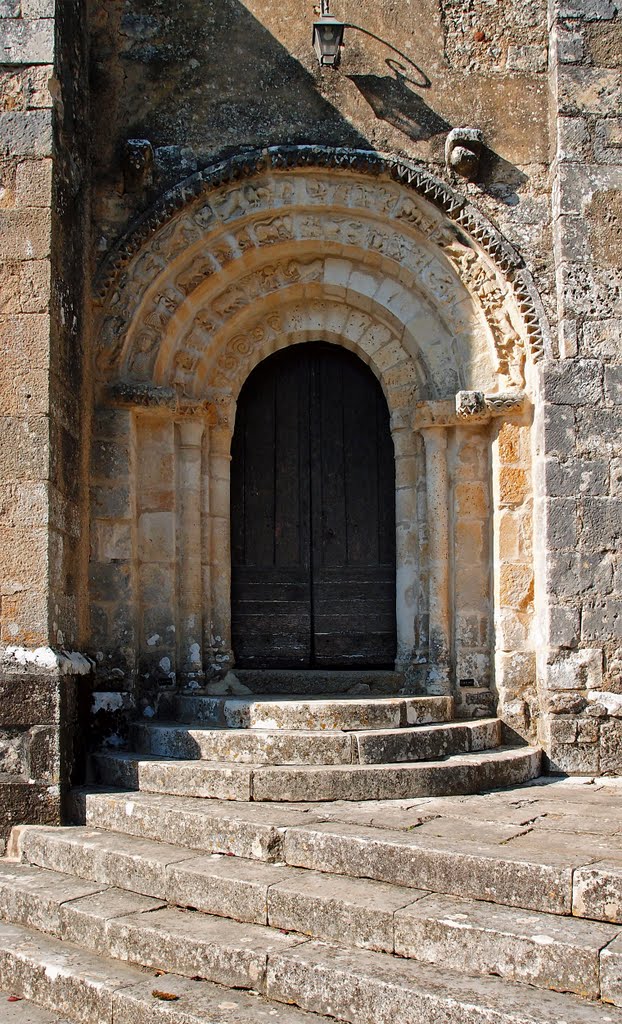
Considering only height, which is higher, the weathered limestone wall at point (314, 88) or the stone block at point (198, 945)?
the weathered limestone wall at point (314, 88)

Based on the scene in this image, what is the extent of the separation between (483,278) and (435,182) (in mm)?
657

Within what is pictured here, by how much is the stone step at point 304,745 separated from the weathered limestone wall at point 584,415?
764mm

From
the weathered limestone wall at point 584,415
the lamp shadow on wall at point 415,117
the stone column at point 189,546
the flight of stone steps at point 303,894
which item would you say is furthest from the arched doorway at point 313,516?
the lamp shadow on wall at point 415,117

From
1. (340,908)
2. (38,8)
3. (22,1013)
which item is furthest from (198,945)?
(38,8)

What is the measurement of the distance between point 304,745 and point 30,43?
4094mm

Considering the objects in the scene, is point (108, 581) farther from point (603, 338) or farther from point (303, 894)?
point (603, 338)

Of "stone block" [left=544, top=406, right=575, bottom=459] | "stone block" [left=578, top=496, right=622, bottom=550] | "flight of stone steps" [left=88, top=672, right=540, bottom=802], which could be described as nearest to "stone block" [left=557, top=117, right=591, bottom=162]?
"stone block" [left=544, top=406, right=575, bottom=459]

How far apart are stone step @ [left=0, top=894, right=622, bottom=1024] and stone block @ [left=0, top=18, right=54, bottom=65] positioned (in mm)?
4379

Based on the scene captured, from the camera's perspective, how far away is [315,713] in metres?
5.56

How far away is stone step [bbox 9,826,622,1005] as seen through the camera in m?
3.29

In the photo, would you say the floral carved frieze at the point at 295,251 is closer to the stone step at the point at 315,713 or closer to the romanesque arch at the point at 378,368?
the romanesque arch at the point at 378,368

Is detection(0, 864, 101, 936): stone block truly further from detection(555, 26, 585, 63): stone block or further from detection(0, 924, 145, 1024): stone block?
detection(555, 26, 585, 63): stone block

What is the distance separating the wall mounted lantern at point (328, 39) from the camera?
6.19 m

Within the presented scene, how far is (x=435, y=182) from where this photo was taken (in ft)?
20.5
